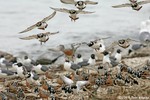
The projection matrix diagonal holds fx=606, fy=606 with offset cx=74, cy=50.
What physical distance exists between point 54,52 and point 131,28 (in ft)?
10.9

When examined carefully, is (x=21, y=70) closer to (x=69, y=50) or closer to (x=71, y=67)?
(x=71, y=67)

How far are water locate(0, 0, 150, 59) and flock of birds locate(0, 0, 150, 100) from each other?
2.36 metres

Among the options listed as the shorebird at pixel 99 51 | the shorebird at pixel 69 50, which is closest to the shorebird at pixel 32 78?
the shorebird at pixel 69 50

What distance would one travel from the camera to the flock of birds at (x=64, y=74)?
9.88 metres

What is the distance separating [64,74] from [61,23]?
6787 millimetres

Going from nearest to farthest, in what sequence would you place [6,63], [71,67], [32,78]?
[32,78]
[71,67]
[6,63]

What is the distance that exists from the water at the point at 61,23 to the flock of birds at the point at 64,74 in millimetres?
2359

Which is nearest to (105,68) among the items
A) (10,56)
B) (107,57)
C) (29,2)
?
(107,57)

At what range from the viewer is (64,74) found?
11.6 meters

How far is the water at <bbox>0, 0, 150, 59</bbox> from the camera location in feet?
52.4

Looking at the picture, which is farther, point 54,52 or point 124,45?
point 54,52

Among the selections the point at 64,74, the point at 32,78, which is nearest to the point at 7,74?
the point at 32,78

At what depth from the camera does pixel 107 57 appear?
12.4m

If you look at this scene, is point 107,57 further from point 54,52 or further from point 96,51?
point 54,52
